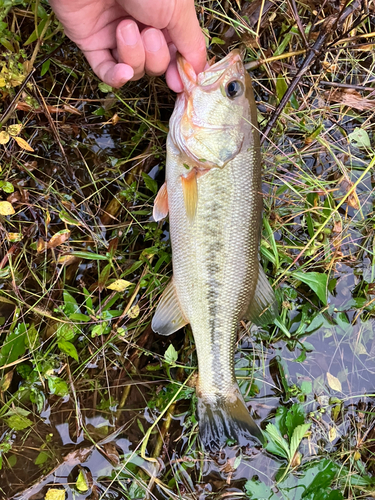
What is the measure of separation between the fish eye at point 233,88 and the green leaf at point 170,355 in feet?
4.53

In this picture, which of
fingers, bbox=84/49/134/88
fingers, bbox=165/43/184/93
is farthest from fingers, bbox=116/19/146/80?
fingers, bbox=165/43/184/93

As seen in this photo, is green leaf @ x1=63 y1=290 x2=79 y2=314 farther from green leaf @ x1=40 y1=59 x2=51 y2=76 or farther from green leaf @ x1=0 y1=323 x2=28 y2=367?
green leaf @ x1=40 y1=59 x2=51 y2=76

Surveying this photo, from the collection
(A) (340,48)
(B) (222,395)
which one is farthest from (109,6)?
(B) (222,395)

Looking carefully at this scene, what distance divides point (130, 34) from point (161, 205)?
2.70 ft

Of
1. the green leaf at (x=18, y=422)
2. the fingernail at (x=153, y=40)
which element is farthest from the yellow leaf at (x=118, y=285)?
the fingernail at (x=153, y=40)

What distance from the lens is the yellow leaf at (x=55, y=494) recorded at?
6.31ft

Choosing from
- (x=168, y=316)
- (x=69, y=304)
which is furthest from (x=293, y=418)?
(x=69, y=304)

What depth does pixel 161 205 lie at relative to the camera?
200cm

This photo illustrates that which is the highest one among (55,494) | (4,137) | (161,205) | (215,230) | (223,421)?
(4,137)

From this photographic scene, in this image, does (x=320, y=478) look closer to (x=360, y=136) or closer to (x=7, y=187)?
(x=360, y=136)

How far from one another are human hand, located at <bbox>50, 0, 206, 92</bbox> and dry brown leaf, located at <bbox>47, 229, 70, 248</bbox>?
2.73ft

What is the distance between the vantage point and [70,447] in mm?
2031

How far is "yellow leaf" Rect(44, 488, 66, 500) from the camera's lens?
1.92 m

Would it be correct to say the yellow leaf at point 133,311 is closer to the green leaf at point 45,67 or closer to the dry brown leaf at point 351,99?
the green leaf at point 45,67
